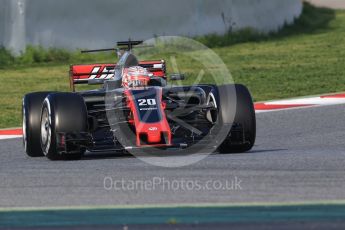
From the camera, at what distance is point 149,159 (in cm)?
1009

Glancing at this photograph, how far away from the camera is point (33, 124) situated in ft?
36.3

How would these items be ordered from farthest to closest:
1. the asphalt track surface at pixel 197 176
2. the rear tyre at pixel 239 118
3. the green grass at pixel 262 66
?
the green grass at pixel 262 66
the rear tyre at pixel 239 118
the asphalt track surface at pixel 197 176

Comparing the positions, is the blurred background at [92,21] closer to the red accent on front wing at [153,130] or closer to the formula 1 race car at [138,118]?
the formula 1 race car at [138,118]

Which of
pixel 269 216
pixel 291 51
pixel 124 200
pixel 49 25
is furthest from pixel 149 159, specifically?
pixel 291 51

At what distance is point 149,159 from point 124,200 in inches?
103

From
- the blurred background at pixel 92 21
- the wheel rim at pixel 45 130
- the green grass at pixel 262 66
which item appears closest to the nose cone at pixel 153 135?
the wheel rim at pixel 45 130

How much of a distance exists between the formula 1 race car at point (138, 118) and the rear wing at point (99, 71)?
87 cm

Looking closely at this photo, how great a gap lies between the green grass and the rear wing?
2.43 m

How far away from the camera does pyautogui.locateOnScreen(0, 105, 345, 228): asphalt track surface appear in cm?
747

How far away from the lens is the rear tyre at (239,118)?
34.6ft

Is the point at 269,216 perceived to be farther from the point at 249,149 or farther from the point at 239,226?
the point at 249,149

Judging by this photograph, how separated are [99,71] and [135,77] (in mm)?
1284

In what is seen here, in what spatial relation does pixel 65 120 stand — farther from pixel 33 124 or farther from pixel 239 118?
pixel 239 118

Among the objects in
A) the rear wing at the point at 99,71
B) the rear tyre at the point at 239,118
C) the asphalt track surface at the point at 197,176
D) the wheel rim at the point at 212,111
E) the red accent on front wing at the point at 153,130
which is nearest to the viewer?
the asphalt track surface at the point at 197,176
